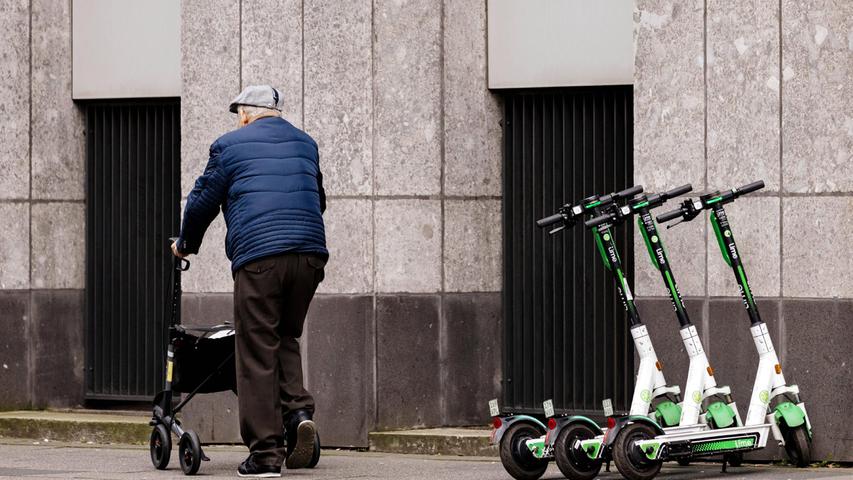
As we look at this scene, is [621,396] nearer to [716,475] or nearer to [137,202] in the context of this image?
[716,475]

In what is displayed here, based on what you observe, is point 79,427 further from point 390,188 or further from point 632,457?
point 632,457

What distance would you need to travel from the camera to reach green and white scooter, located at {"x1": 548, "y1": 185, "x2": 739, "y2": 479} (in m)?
8.77

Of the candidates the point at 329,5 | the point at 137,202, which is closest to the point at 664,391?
the point at 329,5

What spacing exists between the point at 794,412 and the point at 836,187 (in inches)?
51.2

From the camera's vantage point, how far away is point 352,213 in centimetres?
1117

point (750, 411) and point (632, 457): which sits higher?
point (750, 411)

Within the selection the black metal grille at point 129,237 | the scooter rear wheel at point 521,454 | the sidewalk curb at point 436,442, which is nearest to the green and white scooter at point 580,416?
the scooter rear wheel at point 521,454

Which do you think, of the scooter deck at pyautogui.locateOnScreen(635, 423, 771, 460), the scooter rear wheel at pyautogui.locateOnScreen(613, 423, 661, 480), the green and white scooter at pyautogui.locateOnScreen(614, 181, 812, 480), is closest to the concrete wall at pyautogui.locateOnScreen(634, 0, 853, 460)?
the green and white scooter at pyautogui.locateOnScreen(614, 181, 812, 480)

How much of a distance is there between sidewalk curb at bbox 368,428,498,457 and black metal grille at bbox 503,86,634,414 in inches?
27.3

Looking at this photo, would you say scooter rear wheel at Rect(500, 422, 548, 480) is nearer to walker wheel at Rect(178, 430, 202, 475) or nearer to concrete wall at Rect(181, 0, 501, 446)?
walker wheel at Rect(178, 430, 202, 475)

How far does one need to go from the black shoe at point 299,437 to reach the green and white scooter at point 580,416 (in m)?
1.01

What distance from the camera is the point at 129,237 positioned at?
12961 millimetres

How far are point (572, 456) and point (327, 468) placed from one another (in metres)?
1.79

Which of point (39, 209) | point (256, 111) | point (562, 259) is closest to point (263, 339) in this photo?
point (256, 111)
